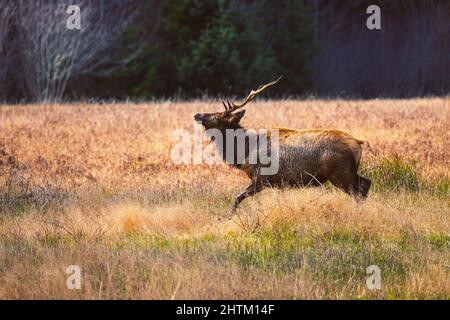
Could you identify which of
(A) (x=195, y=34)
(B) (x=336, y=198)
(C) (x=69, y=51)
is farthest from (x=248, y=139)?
(A) (x=195, y=34)

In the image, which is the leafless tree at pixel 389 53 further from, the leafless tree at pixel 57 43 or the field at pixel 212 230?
the field at pixel 212 230

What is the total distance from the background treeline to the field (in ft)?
46.6

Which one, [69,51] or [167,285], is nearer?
[167,285]

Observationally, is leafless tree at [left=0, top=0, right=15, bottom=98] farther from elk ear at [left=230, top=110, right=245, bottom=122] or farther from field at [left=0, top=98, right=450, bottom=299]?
elk ear at [left=230, top=110, right=245, bottom=122]

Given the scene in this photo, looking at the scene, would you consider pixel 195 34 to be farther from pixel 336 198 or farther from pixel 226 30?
pixel 336 198

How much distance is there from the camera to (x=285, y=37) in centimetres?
3262

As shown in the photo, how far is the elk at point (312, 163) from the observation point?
289 inches

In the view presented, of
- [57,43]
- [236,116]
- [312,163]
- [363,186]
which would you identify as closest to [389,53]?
[57,43]

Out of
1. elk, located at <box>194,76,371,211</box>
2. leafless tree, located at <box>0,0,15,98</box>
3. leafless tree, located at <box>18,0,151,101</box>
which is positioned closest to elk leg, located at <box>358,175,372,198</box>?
elk, located at <box>194,76,371,211</box>

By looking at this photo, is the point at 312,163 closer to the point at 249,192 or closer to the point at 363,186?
the point at 363,186

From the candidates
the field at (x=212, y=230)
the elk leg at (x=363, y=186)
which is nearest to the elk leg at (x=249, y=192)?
the field at (x=212, y=230)

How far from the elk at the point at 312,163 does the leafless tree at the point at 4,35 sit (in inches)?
706
